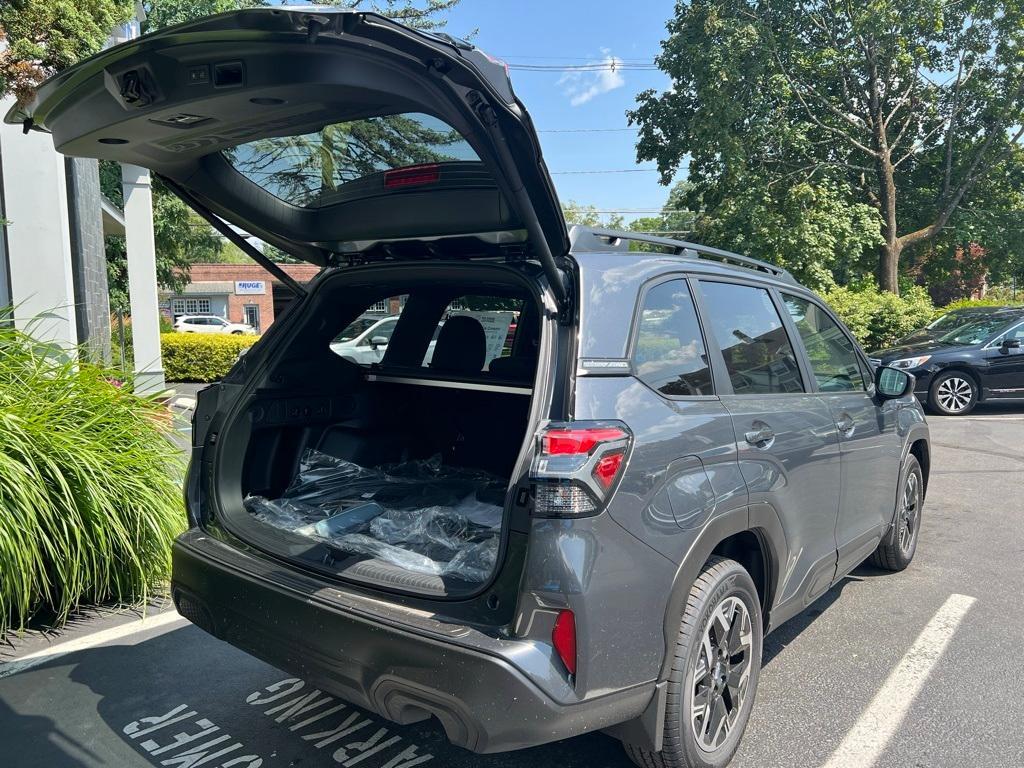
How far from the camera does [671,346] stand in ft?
9.05

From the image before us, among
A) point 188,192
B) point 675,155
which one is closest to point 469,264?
point 188,192

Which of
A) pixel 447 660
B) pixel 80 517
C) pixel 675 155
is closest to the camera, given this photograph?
pixel 447 660

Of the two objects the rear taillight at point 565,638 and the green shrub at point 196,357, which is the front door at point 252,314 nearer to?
the green shrub at point 196,357

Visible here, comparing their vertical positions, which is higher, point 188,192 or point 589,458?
point 188,192

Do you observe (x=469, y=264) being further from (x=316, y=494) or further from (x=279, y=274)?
(x=316, y=494)

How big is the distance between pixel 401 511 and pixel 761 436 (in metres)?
1.54

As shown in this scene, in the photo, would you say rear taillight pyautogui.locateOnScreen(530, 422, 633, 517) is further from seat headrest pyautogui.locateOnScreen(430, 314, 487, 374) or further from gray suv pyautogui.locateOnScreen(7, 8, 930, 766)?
seat headrest pyautogui.locateOnScreen(430, 314, 487, 374)

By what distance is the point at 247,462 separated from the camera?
11.1ft

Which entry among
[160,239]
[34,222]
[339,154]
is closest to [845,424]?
[339,154]

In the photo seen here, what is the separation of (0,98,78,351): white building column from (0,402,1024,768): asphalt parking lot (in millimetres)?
4524

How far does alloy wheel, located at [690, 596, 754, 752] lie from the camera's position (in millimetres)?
2615

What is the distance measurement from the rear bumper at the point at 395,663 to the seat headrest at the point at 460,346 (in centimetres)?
154

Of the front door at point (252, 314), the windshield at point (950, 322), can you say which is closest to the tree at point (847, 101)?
the windshield at point (950, 322)

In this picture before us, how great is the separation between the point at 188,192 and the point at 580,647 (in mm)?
2485
